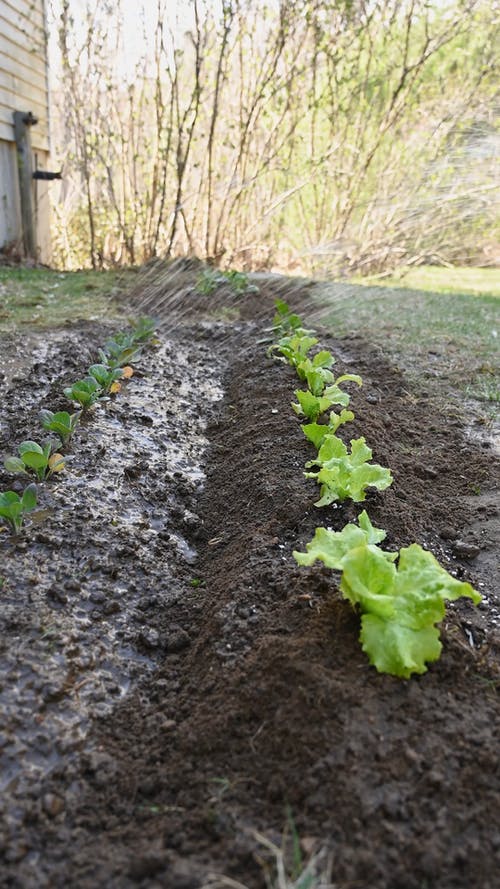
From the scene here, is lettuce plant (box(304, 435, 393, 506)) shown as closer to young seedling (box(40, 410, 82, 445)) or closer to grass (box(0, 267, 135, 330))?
young seedling (box(40, 410, 82, 445))

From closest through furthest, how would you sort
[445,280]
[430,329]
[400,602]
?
1. [400,602]
2. [430,329]
3. [445,280]

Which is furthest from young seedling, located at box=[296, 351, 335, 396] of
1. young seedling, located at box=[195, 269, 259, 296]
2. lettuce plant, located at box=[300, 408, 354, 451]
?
young seedling, located at box=[195, 269, 259, 296]

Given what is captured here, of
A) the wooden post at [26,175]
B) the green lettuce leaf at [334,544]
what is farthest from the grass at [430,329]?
the wooden post at [26,175]

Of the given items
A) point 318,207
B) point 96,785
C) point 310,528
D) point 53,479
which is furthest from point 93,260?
point 96,785

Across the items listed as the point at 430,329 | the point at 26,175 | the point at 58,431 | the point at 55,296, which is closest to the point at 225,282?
the point at 55,296

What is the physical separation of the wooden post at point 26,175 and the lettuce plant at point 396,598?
7223 millimetres

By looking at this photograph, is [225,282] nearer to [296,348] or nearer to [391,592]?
[296,348]

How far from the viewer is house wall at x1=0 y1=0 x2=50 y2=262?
24.1 ft

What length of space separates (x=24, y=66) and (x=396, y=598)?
8.35 meters

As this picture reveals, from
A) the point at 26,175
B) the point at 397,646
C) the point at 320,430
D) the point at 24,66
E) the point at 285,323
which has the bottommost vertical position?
the point at 397,646

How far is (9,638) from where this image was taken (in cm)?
170

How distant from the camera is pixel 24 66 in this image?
25.9ft

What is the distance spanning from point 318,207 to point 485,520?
737cm

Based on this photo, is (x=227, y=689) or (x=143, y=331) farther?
(x=143, y=331)
